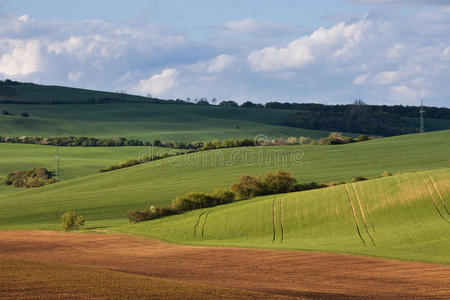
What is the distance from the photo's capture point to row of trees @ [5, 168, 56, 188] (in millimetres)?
91312

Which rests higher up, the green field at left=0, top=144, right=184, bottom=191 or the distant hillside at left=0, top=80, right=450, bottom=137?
the distant hillside at left=0, top=80, right=450, bottom=137

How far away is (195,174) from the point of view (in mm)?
81125

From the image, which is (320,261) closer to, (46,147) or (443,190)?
(443,190)

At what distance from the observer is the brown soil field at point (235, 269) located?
2425 centimetres

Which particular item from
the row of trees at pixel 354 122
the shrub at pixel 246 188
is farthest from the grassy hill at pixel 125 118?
the shrub at pixel 246 188

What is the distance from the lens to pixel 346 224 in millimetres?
46625

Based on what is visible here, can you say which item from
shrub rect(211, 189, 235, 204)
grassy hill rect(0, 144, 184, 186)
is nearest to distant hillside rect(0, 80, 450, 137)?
grassy hill rect(0, 144, 184, 186)

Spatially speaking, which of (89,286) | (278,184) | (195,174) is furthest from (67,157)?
(89,286)

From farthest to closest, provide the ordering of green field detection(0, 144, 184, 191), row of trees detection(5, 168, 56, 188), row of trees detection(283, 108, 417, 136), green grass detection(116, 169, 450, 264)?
row of trees detection(283, 108, 417, 136) → green field detection(0, 144, 184, 191) → row of trees detection(5, 168, 56, 188) → green grass detection(116, 169, 450, 264)

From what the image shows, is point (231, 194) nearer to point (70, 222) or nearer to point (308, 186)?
point (308, 186)

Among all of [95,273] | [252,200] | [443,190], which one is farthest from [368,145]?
[95,273]

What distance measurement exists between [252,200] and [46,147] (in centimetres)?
6852

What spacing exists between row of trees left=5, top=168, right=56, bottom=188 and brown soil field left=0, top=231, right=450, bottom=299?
4736 centimetres

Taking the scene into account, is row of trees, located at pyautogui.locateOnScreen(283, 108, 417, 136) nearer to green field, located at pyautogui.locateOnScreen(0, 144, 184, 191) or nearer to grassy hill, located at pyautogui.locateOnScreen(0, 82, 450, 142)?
grassy hill, located at pyautogui.locateOnScreen(0, 82, 450, 142)
